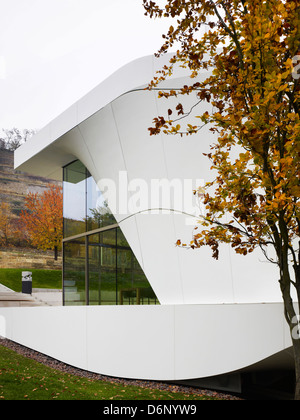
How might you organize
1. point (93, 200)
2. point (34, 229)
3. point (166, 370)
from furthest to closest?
point (34, 229) → point (93, 200) → point (166, 370)

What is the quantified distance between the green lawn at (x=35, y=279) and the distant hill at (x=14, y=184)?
1108 cm

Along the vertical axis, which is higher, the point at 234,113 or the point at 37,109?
the point at 37,109

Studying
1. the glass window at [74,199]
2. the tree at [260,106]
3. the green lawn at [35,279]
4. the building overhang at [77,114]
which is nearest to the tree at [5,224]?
the green lawn at [35,279]

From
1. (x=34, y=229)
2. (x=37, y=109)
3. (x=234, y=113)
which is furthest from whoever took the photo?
(x=37, y=109)

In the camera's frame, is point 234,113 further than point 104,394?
No

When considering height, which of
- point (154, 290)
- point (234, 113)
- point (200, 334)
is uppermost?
point (234, 113)

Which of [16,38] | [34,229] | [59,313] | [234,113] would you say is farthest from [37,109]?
[234,113]

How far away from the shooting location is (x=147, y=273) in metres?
14.1

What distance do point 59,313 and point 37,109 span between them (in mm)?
100311

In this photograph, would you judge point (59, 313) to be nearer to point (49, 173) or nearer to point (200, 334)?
point (200, 334)

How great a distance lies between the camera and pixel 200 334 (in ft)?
34.5

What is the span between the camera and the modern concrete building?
10328mm

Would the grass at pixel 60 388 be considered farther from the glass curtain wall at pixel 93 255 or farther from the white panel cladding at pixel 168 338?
the glass curtain wall at pixel 93 255

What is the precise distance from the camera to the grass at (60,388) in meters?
9.78
